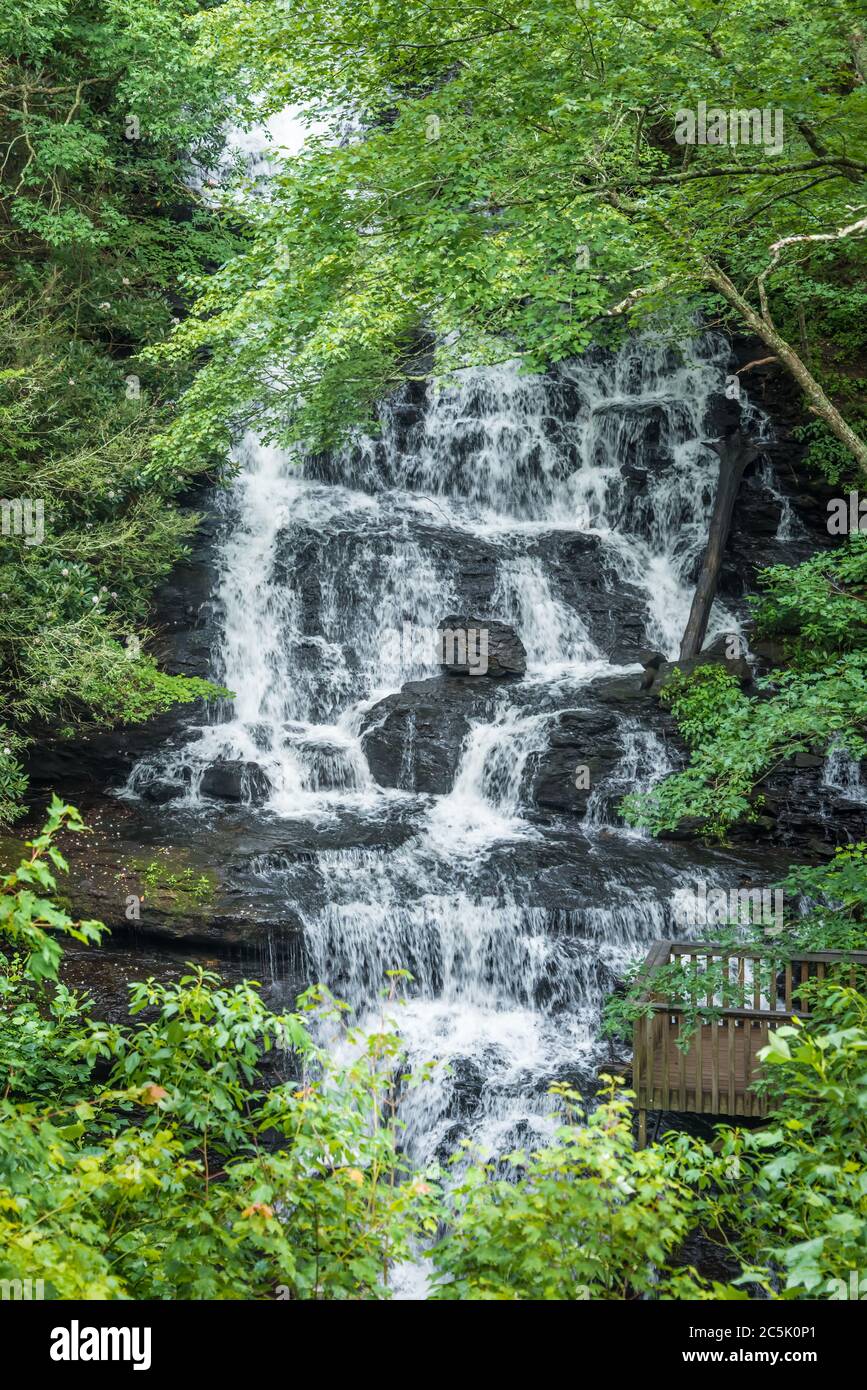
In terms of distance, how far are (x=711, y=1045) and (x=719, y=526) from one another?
34.5ft

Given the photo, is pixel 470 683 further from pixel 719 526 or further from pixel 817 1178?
pixel 817 1178

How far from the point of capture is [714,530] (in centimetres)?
1788

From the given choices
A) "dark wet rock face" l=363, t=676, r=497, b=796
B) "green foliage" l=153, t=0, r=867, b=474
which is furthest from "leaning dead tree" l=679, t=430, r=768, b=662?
"green foliage" l=153, t=0, r=867, b=474

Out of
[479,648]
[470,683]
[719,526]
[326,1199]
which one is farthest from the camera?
[719,526]

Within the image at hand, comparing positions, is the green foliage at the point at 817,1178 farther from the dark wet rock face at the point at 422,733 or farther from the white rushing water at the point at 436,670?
the dark wet rock face at the point at 422,733

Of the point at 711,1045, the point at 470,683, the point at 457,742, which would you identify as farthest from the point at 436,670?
the point at 711,1045

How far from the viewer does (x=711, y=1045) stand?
8977mm

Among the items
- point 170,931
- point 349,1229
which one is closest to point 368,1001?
point 170,931

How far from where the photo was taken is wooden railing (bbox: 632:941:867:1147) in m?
8.88

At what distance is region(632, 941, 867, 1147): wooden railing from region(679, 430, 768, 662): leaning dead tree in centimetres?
875

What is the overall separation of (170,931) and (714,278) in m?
8.23

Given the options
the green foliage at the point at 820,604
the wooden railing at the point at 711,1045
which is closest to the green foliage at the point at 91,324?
the wooden railing at the point at 711,1045

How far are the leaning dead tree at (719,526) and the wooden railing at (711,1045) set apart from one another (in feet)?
28.7
